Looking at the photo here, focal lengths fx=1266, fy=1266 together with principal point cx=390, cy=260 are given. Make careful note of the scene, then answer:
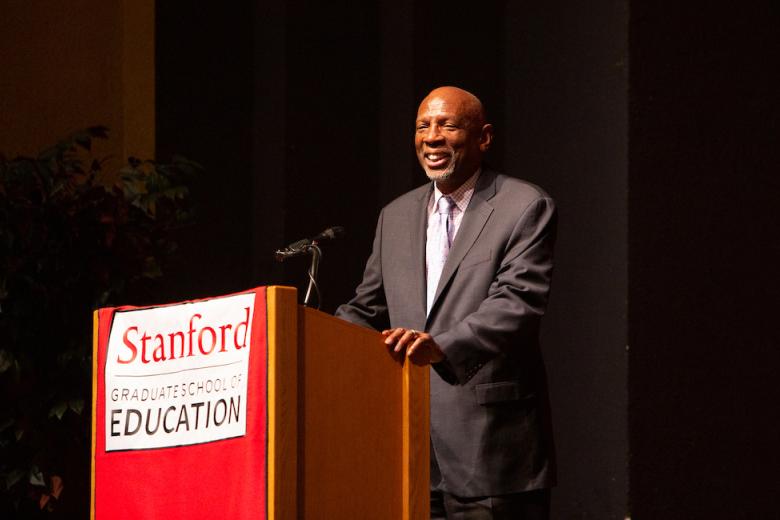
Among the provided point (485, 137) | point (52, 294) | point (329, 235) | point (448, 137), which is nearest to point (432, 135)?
point (448, 137)

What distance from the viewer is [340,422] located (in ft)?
7.23

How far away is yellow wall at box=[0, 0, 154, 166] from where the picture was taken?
4.48 m

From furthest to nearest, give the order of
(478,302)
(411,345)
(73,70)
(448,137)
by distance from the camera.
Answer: (73,70)
(448,137)
(478,302)
(411,345)

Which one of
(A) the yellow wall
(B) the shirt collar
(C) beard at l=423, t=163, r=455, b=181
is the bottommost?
(B) the shirt collar

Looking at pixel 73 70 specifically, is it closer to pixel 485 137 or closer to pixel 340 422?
pixel 485 137

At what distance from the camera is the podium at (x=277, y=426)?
6.77ft

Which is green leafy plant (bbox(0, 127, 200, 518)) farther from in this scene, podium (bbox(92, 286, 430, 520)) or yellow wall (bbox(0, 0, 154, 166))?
podium (bbox(92, 286, 430, 520))

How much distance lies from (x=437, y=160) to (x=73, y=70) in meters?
2.12

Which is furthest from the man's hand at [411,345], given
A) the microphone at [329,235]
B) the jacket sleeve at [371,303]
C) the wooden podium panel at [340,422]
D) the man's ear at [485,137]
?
the man's ear at [485,137]

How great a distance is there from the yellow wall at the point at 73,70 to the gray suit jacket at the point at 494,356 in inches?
77.0

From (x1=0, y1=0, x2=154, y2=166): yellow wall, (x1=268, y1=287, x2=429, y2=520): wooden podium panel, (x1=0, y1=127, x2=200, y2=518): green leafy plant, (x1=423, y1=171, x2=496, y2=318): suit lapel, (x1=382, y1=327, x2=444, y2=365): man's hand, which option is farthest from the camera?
(x1=0, y1=0, x2=154, y2=166): yellow wall

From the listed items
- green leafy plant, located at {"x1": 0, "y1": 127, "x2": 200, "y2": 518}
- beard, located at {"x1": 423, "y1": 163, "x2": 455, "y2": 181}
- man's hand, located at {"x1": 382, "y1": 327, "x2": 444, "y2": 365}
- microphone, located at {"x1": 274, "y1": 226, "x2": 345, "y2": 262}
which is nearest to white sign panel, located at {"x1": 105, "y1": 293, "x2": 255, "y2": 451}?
man's hand, located at {"x1": 382, "y1": 327, "x2": 444, "y2": 365}

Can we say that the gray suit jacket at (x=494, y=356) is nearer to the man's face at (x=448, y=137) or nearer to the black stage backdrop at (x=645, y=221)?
the man's face at (x=448, y=137)

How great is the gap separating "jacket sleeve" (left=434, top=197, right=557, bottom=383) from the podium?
15 cm
